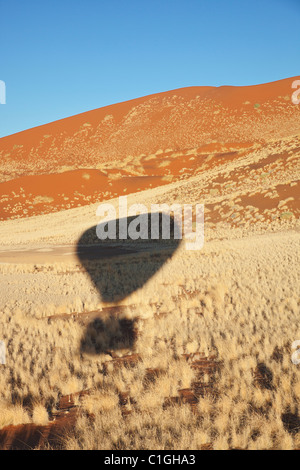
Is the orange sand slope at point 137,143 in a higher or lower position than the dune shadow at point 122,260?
higher

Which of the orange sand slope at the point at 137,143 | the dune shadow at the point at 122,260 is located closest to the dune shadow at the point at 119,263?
the dune shadow at the point at 122,260

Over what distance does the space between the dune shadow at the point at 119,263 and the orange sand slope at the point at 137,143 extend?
19.7 meters

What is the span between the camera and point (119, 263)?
1738 centimetres

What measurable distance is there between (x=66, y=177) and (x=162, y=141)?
2486 centimetres

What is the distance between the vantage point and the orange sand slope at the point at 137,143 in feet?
166

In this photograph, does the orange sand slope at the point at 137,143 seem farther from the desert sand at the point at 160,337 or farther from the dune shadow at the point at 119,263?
the desert sand at the point at 160,337

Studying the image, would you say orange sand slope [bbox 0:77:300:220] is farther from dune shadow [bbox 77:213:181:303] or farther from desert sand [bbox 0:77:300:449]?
dune shadow [bbox 77:213:181:303]

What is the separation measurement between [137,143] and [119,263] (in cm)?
5894

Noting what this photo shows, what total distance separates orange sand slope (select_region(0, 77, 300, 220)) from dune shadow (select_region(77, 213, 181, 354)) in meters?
19.7

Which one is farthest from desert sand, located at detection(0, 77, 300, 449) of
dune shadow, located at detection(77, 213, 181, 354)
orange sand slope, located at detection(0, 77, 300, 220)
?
orange sand slope, located at detection(0, 77, 300, 220)

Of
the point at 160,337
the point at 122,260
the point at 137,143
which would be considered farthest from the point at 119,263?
the point at 137,143

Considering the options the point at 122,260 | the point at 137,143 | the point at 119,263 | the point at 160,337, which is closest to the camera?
the point at 160,337

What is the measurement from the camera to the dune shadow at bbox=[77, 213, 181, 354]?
7.84 m

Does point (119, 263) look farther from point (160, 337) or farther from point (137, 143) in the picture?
point (137, 143)
